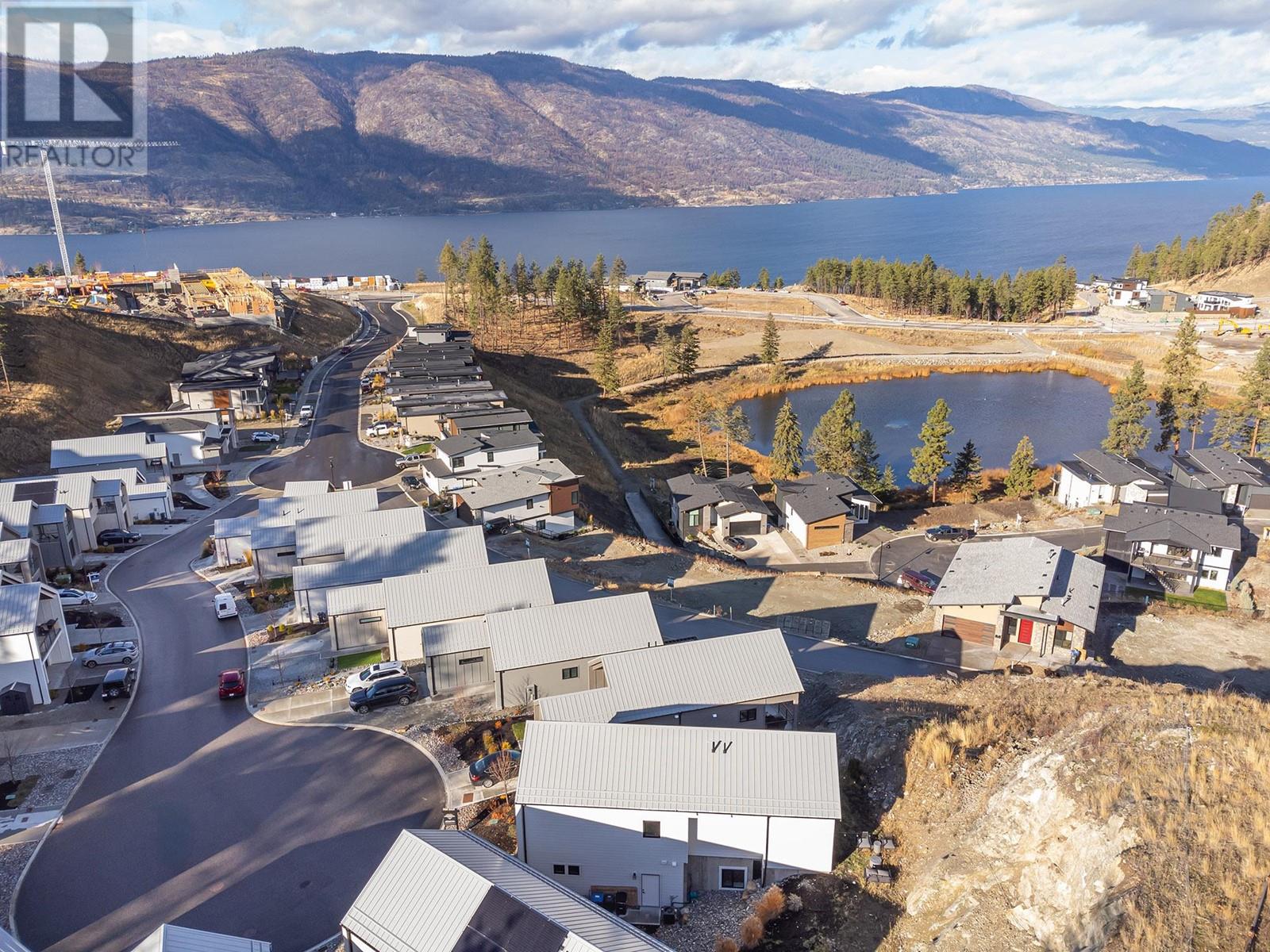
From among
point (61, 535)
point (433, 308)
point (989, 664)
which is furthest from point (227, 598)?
point (433, 308)

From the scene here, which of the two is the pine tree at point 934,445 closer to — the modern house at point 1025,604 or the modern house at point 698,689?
the modern house at point 1025,604

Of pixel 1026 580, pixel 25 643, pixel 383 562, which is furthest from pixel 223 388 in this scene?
pixel 1026 580

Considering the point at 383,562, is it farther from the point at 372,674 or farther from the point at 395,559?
the point at 372,674

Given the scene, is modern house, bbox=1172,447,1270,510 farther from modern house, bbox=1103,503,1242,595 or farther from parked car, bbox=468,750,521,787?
parked car, bbox=468,750,521,787

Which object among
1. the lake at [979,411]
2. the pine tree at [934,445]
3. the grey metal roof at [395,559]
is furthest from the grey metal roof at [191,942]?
the lake at [979,411]

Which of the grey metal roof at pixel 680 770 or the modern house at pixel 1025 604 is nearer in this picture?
the grey metal roof at pixel 680 770

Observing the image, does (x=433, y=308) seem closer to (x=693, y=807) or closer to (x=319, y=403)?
(x=319, y=403)

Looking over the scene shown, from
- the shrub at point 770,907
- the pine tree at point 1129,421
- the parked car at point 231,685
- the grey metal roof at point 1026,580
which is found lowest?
the parked car at point 231,685
